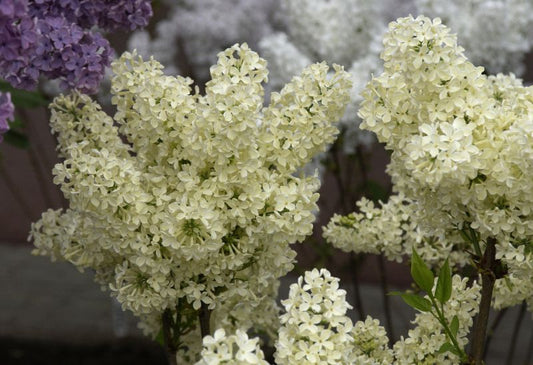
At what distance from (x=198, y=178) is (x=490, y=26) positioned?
1571 millimetres

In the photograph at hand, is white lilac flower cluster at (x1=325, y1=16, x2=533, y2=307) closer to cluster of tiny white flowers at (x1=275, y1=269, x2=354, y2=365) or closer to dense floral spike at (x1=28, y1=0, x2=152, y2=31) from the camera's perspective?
cluster of tiny white flowers at (x1=275, y1=269, x2=354, y2=365)

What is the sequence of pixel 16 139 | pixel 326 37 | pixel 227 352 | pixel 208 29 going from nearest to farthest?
pixel 227 352
pixel 16 139
pixel 326 37
pixel 208 29

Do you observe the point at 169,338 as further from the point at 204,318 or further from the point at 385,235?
the point at 385,235

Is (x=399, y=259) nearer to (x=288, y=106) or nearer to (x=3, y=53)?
(x=288, y=106)

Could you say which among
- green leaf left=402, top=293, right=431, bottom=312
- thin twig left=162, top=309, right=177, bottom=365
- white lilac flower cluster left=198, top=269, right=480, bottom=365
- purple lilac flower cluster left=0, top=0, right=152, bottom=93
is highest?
purple lilac flower cluster left=0, top=0, right=152, bottom=93

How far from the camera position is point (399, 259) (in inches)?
63.1

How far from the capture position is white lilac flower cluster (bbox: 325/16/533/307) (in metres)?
1.10

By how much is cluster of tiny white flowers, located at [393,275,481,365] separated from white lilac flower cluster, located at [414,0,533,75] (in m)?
1.35

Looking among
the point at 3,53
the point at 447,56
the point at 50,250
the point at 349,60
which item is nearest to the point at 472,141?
the point at 447,56

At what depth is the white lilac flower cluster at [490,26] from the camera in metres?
2.58

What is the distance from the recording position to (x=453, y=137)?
43.4 inches

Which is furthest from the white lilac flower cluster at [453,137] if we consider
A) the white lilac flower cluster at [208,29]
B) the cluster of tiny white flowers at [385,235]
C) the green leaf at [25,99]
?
the white lilac flower cluster at [208,29]

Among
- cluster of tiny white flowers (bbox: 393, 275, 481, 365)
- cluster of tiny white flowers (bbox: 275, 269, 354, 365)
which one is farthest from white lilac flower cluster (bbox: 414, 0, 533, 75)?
cluster of tiny white flowers (bbox: 275, 269, 354, 365)

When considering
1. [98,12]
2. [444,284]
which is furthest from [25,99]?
[444,284]
